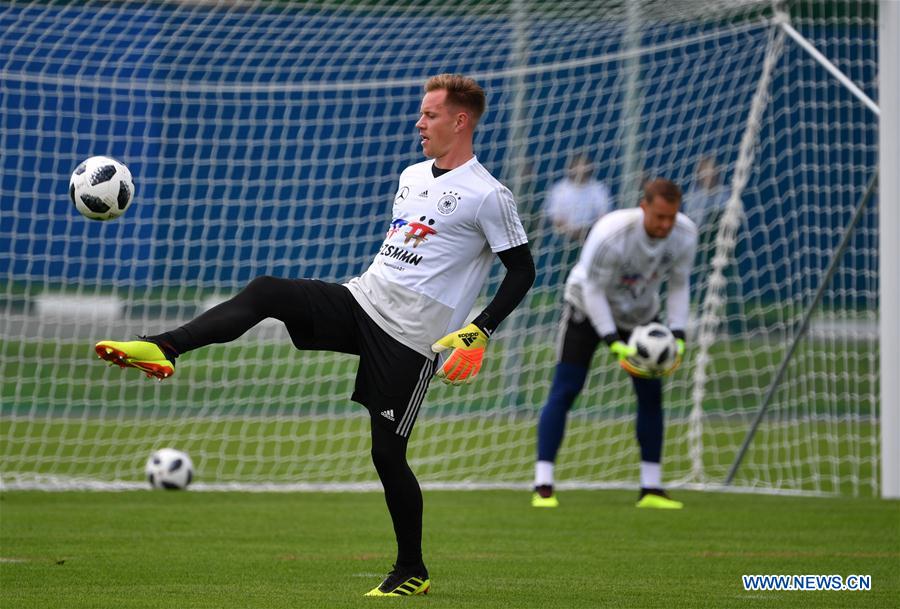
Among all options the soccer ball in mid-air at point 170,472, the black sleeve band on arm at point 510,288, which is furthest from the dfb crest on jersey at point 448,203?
the soccer ball in mid-air at point 170,472

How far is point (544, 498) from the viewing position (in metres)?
9.32

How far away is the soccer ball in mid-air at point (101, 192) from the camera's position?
236 inches

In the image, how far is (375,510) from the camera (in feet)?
29.6

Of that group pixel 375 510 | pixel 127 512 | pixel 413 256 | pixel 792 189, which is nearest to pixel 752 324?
pixel 792 189

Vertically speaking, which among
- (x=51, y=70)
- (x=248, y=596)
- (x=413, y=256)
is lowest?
(x=248, y=596)

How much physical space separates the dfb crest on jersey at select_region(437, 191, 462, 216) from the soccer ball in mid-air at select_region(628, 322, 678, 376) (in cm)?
341

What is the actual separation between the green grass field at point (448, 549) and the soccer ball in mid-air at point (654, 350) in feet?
3.04

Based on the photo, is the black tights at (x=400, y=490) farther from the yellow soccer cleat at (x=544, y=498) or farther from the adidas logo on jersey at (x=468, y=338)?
the yellow soccer cleat at (x=544, y=498)

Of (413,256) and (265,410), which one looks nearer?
(413,256)

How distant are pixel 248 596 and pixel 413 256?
145 cm

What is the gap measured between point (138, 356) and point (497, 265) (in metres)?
11.0

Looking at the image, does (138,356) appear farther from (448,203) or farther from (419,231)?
(448,203)

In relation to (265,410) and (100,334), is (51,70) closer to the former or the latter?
(100,334)

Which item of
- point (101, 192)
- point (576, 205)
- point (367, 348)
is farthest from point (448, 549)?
point (576, 205)
